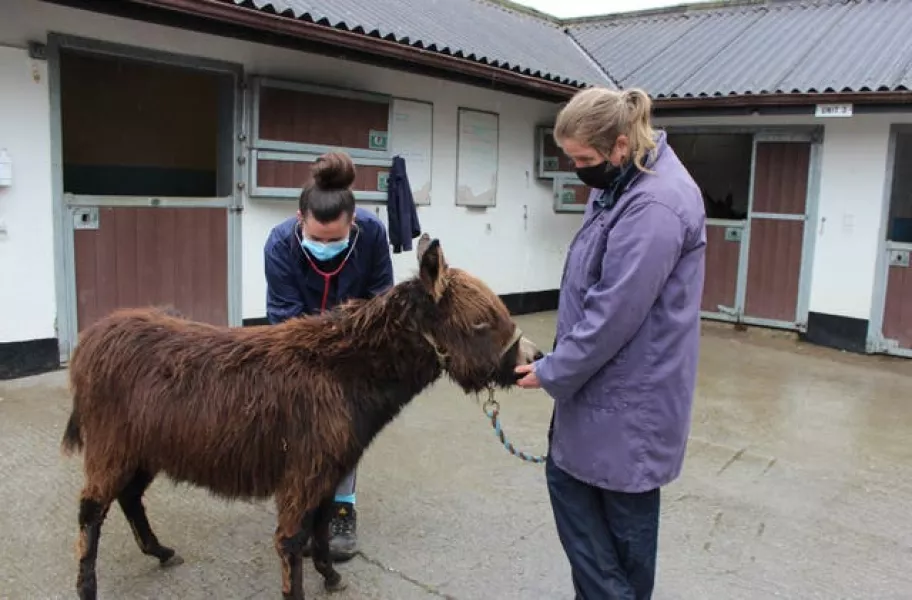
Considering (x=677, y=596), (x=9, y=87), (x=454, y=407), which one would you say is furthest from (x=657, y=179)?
(x=9, y=87)

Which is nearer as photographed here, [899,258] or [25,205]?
[25,205]

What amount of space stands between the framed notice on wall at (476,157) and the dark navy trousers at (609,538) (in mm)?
7138

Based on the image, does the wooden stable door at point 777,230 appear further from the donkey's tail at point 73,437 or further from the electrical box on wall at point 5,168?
the donkey's tail at point 73,437


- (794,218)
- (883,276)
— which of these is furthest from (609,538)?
(794,218)

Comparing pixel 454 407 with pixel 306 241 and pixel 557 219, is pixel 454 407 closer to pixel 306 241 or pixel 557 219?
pixel 306 241

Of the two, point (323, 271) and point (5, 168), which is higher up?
point (5, 168)

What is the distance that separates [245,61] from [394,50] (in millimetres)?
1427

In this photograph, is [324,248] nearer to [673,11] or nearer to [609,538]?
[609,538]

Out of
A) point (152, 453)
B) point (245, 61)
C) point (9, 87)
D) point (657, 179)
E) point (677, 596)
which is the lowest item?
point (677, 596)

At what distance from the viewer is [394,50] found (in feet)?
23.7

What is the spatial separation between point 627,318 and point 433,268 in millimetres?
693

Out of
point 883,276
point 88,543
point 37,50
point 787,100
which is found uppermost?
point 787,100

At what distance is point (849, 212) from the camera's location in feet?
29.2

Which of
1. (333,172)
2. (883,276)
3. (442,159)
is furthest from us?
Answer: (442,159)
